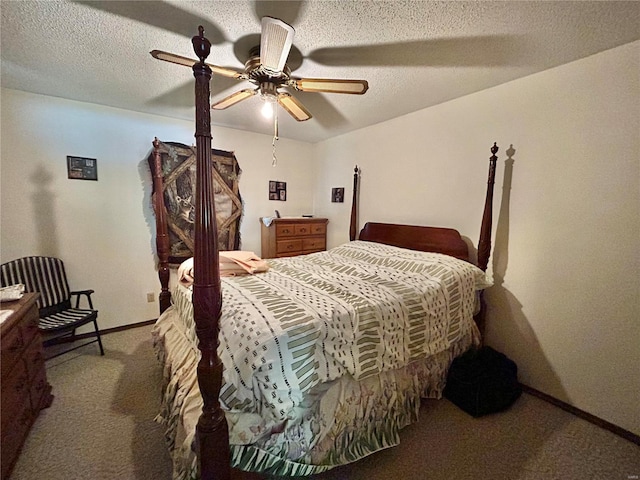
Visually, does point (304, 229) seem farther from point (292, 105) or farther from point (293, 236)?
point (292, 105)

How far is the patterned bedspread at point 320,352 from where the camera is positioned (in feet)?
3.84

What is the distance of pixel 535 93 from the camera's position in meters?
2.02

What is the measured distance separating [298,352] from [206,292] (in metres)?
0.51

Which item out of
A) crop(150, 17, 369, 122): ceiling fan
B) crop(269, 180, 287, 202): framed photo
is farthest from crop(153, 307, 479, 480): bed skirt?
crop(269, 180, 287, 202): framed photo

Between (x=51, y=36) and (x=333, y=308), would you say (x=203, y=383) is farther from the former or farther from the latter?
(x=51, y=36)

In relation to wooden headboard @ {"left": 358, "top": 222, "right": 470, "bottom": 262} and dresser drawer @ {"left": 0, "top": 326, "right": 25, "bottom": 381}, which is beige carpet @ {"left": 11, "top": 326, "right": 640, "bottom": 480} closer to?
dresser drawer @ {"left": 0, "top": 326, "right": 25, "bottom": 381}

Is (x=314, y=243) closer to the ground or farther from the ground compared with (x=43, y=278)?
farther from the ground

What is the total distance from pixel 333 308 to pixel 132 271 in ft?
8.71

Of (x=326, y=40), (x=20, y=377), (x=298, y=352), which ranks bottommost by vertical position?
(x=20, y=377)

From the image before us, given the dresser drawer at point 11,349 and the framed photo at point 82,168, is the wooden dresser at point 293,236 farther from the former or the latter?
the dresser drawer at point 11,349

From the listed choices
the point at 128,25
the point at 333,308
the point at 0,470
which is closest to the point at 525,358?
the point at 333,308

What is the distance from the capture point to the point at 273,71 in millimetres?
1603

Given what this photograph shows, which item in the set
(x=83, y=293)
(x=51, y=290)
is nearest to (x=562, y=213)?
(x=83, y=293)

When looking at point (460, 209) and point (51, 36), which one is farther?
point (460, 209)
